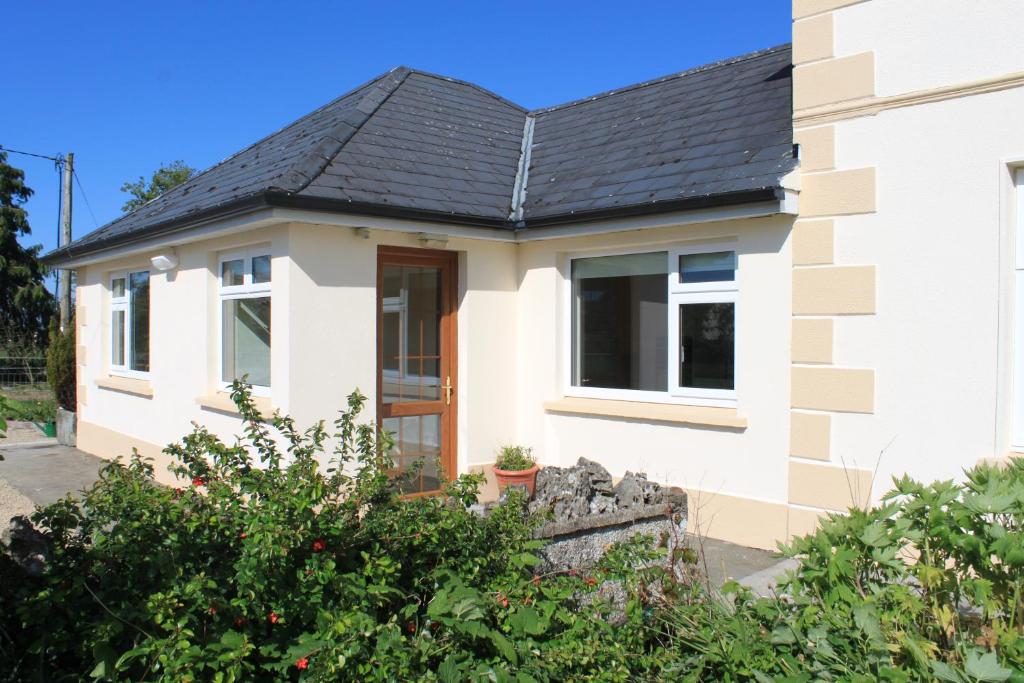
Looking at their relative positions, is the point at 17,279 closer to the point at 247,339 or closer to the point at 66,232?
the point at 66,232

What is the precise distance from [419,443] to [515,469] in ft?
3.44

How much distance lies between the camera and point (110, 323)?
39.7ft

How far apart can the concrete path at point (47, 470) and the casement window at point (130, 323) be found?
1.47m

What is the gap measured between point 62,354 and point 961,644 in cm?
1562

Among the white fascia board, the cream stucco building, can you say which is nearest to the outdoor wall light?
the cream stucco building

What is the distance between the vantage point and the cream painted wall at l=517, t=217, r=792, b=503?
6559 mm

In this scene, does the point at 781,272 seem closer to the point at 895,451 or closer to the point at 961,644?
the point at 895,451

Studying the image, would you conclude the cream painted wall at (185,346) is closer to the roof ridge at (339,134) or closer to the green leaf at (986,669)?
the roof ridge at (339,134)

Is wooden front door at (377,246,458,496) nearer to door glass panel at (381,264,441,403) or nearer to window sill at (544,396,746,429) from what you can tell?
door glass panel at (381,264,441,403)

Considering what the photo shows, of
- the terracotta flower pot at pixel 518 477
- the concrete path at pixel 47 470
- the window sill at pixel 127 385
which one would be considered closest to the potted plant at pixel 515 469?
the terracotta flower pot at pixel 518 477

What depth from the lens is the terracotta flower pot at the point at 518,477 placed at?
317 inches

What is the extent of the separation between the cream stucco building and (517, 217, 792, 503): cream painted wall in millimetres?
26

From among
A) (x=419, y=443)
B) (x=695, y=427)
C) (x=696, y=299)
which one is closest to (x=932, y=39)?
(x=696, y=299)

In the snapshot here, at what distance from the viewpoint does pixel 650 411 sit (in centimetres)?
746
